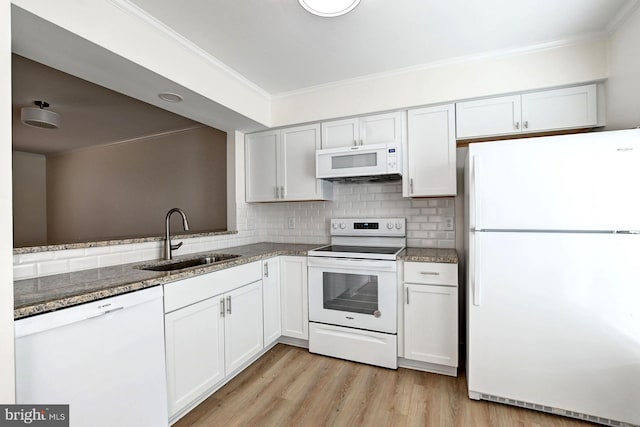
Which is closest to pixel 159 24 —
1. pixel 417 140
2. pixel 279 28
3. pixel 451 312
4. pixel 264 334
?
pixel 279 28

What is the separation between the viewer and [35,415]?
3.58 feet

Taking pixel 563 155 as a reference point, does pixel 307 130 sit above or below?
above

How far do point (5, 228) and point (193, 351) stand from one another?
117cm

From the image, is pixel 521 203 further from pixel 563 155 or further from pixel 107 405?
pixel 107 405

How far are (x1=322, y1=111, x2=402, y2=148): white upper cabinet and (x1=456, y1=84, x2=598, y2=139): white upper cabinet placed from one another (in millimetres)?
509

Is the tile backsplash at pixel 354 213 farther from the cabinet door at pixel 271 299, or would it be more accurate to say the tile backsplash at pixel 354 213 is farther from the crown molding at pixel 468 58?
the crown molding at pixel 468 58

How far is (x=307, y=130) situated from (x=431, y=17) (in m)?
1.44

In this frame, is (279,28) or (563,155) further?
(279,28)

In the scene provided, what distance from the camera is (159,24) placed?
5.95ft

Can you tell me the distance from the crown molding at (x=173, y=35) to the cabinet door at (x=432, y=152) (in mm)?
1554

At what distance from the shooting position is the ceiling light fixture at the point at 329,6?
159cm

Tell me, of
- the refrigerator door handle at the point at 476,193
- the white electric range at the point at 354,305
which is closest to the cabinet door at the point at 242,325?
the white electric range at the point at 354,305

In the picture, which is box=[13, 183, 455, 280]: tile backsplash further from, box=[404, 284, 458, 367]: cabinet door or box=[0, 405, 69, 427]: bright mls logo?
box=[0, 405, 69, 427]: bright mls logo

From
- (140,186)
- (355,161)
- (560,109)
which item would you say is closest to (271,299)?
(355,161)
